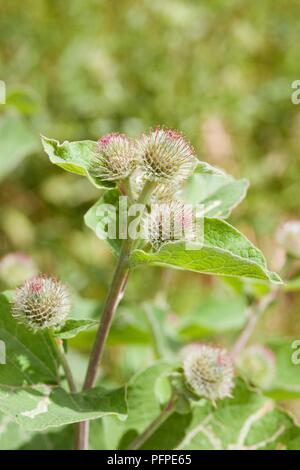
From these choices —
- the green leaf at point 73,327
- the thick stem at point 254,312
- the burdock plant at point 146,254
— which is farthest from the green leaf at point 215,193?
the thick stem at point 254,312

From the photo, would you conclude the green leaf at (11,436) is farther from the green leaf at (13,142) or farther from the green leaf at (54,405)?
the green leaf at (13,142)

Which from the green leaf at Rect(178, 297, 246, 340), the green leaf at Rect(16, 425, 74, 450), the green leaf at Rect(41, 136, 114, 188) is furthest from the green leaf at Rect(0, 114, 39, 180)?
the green leaf at Rect(41, 136, 114, 188)

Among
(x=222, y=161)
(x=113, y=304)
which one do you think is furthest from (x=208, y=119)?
(x=113, y=304)

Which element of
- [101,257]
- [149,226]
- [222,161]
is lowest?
[149,226]

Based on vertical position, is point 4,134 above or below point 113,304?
above
